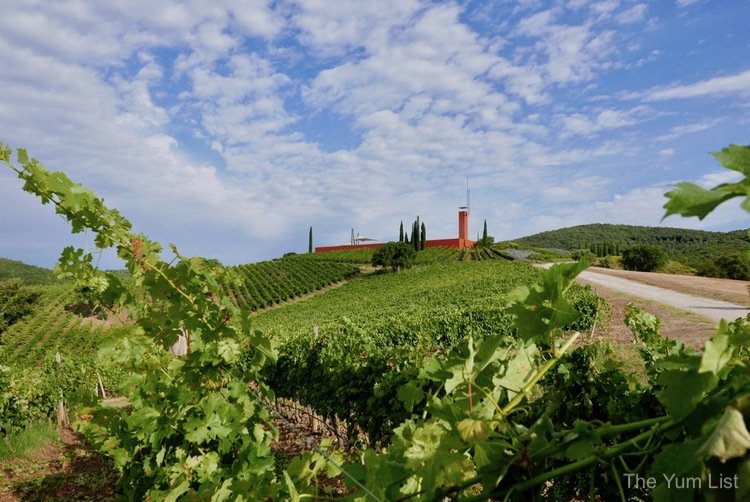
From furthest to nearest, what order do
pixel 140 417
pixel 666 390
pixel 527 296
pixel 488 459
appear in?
pixel 140 417, pixel 527 296, pixel 488 459, pixel 666 390

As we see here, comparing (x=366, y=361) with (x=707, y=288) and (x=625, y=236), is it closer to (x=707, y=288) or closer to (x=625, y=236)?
(x=707, y=288)

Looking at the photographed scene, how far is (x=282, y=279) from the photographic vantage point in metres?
61.8

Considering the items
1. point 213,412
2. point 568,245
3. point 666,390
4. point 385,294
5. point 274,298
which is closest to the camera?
point 666,390

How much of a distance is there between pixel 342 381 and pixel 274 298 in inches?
1866

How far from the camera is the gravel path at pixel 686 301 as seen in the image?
1844cm

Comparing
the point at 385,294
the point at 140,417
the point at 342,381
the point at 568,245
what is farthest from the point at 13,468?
the point at 568,245

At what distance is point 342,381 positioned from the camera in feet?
23.6

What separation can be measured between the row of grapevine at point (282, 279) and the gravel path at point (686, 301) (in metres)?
34.9

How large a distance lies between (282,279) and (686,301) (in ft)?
159

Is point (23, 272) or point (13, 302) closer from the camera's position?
point (13, 302)

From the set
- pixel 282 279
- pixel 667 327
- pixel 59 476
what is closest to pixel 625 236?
pixel 282 279

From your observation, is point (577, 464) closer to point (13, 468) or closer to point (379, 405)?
point (379, 405)

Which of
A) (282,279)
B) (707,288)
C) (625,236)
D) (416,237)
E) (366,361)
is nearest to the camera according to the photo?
(366,361)

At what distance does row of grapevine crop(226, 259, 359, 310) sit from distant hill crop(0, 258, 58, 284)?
191 ft
